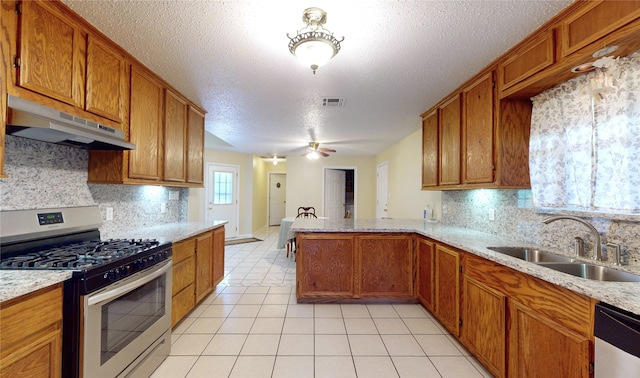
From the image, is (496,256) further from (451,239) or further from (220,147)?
(220,147)

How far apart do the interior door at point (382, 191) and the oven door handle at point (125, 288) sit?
5066mm

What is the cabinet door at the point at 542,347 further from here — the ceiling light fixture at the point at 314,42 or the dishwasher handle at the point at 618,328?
the ceiling light fixture at the point at 314,42

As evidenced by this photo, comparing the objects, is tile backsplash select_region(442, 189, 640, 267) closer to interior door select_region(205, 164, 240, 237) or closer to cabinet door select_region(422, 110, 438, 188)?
cabinet door select_region(422, 110, 438, 188)

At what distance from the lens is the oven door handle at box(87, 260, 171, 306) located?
138 centimetres

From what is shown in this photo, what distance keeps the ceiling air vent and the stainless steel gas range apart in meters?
2.10

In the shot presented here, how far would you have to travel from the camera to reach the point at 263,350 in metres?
2.15

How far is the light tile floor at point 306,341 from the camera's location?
1.92 metres

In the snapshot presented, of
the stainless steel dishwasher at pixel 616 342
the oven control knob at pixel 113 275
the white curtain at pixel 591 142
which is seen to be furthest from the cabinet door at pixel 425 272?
the oven control knob at pixel 113 275

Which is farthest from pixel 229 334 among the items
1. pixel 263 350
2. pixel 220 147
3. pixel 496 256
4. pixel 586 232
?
pixel 220 147

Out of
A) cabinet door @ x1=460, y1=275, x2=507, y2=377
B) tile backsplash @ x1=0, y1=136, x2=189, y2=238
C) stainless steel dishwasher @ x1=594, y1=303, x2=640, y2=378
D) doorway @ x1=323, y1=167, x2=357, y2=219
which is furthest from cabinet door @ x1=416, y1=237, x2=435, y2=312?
doorway @ x1=323, y1=167, x2=357, y2=219

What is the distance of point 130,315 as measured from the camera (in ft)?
5.50

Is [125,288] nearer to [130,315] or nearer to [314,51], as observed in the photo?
[130,315]

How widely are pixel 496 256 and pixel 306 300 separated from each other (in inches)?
79.1

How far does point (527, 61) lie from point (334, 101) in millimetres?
1730
